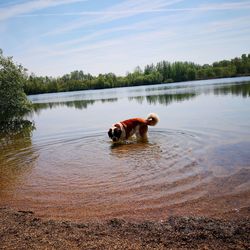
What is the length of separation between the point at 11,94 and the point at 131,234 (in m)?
26.8

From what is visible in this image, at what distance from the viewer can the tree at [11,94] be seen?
97.1ft

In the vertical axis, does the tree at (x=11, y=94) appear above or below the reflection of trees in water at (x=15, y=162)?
above

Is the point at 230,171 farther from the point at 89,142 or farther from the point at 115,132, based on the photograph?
the point at 89,142

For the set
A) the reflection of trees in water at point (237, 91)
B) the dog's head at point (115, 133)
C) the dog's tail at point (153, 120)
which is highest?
the dog's tail at point (153, 120)

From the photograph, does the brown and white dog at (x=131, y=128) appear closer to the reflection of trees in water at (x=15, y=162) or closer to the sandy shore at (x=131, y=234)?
the reflection of trees in water at (x=15, y=162)

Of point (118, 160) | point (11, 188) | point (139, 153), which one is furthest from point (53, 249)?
point (139, 153)

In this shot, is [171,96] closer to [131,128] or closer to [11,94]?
[11,94]

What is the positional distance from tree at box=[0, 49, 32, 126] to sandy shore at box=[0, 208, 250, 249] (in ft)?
81.0

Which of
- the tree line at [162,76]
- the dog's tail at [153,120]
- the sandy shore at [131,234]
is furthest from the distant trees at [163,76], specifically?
the sandy shore at [131,234]

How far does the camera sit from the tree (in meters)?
29.6

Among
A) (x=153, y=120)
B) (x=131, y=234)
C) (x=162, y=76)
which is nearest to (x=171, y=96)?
(x=153, y=120)

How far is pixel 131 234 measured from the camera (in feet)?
19.3

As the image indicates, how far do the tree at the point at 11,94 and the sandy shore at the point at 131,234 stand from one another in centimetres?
2469

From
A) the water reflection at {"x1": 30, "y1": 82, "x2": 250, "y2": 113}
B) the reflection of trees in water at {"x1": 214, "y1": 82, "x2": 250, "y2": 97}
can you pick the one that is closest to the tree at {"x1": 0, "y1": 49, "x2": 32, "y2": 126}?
the water reflection at {"x1": 30, "y1": 82, "x2": 250, "y2": 113}
